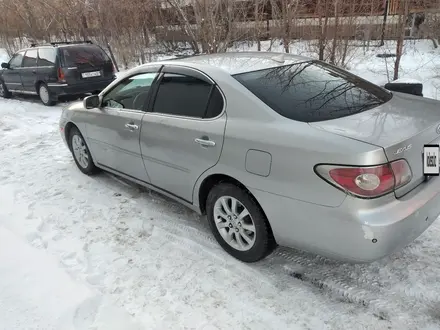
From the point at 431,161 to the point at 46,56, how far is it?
31.6 ft

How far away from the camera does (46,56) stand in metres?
9.59

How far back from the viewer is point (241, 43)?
39.8ft

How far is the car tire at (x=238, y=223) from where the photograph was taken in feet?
8.91

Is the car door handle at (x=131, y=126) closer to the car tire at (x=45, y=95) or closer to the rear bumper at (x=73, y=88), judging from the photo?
the rear bumper at (x=73, y=88)

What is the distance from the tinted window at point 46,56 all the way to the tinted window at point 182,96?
7.12 m

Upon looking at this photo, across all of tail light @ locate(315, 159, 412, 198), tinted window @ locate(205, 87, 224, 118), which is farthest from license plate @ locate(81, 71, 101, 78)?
tail light @ locate(315, 159, 412, 198)

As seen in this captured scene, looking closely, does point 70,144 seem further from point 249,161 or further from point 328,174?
point 328,174

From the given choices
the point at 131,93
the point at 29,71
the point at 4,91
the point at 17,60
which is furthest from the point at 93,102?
the point at 4,91

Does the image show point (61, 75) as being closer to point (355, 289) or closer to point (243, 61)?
point (243, 61)

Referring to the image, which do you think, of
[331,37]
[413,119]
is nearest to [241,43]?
[331,37]

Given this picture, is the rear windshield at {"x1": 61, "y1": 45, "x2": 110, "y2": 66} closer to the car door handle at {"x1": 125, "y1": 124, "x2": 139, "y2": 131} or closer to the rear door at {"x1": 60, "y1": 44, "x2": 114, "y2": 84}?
the rear door at {"x1": 60, "y1": 44, "x2": 114, "y2": 84}

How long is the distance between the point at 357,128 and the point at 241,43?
10.5m

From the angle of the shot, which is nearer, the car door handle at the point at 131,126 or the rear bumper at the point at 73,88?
the car door handle at the point at 131,126

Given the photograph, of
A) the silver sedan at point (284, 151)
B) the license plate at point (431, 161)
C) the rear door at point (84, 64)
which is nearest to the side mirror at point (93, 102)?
the silver sedan at point (284, 151)
